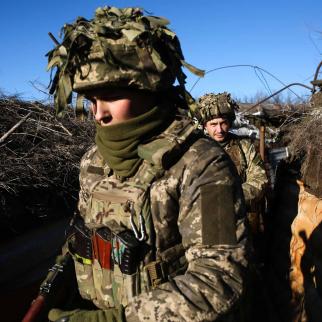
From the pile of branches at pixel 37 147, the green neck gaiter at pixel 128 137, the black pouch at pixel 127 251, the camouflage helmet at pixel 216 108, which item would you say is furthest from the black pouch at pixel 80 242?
the camouflage helmet at pixel 216 108

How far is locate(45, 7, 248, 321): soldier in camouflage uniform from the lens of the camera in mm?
1637

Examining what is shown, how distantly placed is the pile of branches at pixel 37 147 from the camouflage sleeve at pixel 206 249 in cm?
310

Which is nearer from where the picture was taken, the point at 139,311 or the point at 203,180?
the point at 139,311

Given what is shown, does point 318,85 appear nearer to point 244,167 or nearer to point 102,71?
point 244,167

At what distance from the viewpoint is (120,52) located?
1.91m

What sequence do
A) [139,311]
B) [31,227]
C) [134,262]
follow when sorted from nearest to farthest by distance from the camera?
[139,311] < [134,262] < [31,227]

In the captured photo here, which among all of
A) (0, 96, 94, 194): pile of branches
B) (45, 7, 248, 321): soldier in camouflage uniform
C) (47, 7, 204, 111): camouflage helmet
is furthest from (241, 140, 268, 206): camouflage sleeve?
(47, 7, 204, 111): camouflage helmet

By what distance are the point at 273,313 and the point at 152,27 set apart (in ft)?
10.7

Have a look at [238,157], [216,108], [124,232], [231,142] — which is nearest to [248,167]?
[238,157]

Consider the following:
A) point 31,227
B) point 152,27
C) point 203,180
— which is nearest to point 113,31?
point 152,27

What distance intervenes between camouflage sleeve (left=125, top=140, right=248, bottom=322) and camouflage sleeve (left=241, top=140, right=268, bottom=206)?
3008 millimetres

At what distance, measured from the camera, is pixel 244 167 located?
509cm

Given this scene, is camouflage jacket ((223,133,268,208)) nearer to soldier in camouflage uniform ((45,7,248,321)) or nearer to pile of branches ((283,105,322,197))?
pile of branches ((283,105,322,197))

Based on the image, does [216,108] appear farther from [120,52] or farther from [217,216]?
[217,216]
